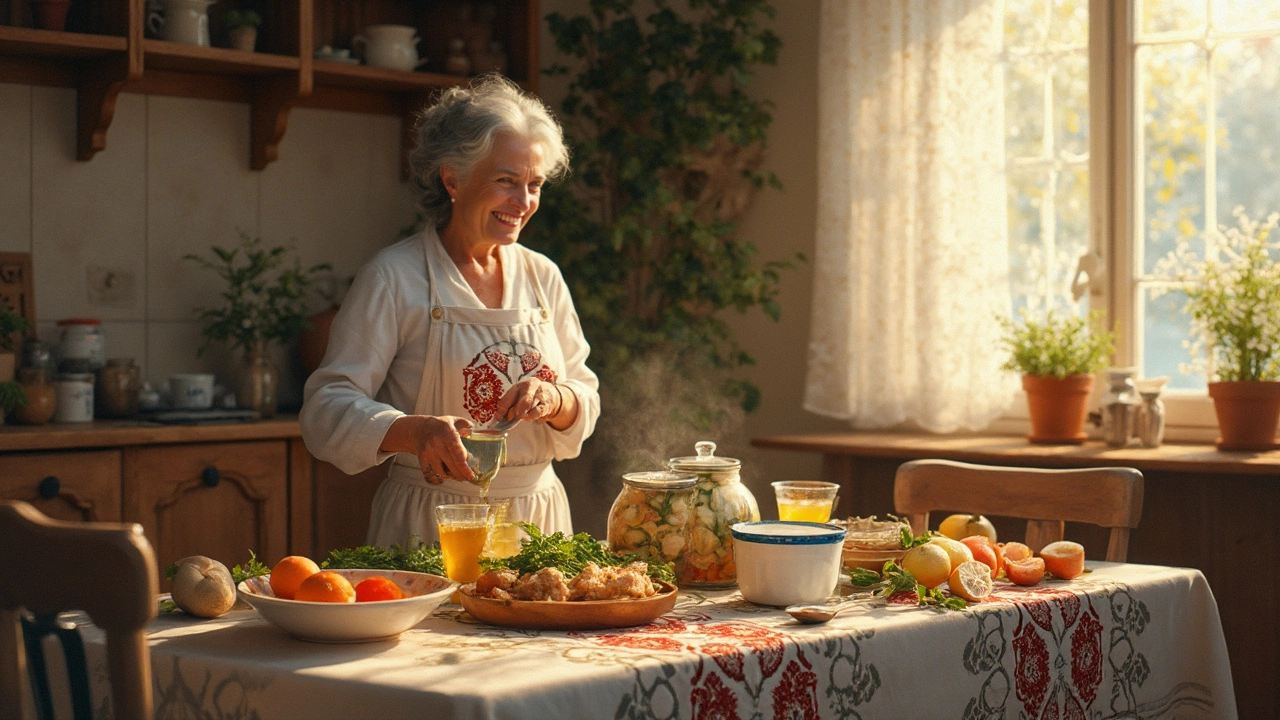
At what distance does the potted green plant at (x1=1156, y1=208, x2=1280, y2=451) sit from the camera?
2.96 meters

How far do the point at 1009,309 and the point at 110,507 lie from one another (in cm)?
225

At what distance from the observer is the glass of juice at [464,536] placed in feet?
5.51

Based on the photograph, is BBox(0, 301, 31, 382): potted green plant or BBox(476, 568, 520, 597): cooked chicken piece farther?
BBox(0, 301, 31, 382): potted green plant

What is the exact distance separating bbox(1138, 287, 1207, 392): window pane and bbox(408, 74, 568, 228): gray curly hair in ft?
5.76

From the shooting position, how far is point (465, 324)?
7.59 feet

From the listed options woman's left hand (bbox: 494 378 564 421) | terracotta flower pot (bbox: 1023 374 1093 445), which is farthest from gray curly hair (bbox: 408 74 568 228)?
terracotta flower pot (bbox: 1023 374 1093 445)

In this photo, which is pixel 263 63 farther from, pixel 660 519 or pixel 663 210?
pixel 660 519

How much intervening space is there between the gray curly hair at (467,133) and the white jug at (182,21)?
1280mm

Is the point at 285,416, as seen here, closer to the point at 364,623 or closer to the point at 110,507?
the point at 110,507

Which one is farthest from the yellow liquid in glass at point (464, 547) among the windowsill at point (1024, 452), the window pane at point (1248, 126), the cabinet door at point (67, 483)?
the window pane at point (1248, 126)

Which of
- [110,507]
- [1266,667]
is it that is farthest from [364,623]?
[1266,667]

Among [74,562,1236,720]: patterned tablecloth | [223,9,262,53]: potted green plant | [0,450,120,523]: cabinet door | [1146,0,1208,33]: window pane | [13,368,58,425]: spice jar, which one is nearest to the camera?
[74,562,1236,720]: patterned tablecloth

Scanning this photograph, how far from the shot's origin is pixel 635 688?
4.31ft

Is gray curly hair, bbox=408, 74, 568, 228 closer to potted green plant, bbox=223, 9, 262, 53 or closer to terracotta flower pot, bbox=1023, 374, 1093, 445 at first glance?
potted green plant, bbox=223, 9, 262, 53
